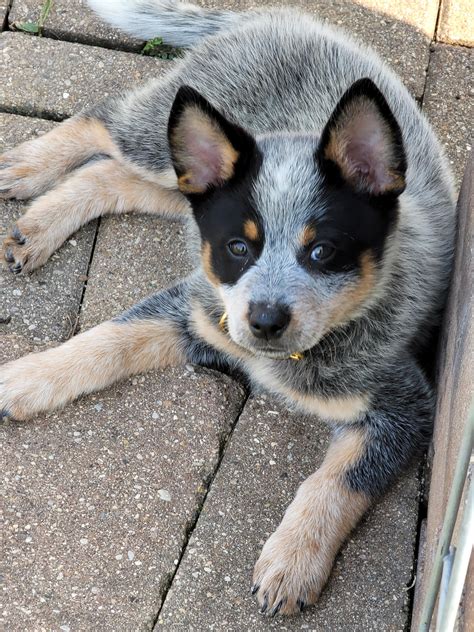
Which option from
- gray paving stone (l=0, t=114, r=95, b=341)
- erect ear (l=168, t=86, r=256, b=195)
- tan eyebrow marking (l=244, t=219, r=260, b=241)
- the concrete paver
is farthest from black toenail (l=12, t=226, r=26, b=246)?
the concrete paver

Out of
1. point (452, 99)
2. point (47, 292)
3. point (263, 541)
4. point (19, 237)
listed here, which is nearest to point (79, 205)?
point (19, 237)

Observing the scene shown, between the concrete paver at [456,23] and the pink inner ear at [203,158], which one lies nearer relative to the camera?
the pink inner ear at [203,158]

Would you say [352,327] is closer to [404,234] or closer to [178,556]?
[404,234]

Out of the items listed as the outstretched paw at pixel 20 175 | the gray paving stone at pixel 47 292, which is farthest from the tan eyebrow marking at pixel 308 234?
the outstretched paw at pixel 20 175

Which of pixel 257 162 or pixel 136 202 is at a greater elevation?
pixel 257 162

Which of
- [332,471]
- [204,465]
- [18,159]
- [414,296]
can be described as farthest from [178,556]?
[18,159]

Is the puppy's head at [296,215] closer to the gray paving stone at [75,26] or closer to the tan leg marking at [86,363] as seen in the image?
the tan leg marking at [86,363]
